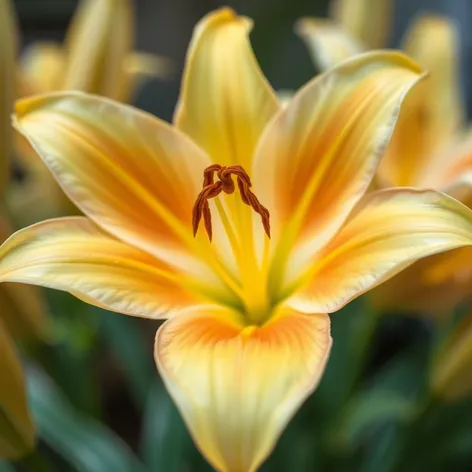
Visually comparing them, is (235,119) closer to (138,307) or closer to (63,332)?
(138,307)

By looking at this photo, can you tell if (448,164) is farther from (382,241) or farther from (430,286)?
(382,241)

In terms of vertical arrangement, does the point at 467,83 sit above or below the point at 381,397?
above

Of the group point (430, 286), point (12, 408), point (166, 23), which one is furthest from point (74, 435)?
point (166, 23)

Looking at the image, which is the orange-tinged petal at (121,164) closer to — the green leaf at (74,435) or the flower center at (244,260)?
the flower center at (244,260)

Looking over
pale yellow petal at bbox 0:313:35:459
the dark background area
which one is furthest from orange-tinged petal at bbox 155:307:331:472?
the dark background area

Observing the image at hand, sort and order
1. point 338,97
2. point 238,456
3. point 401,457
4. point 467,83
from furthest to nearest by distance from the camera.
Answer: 1. point 467,83
2. point 401,457
3. point 338,97
4. point 238,456

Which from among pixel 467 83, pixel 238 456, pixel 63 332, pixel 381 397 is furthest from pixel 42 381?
pixel 467 83
